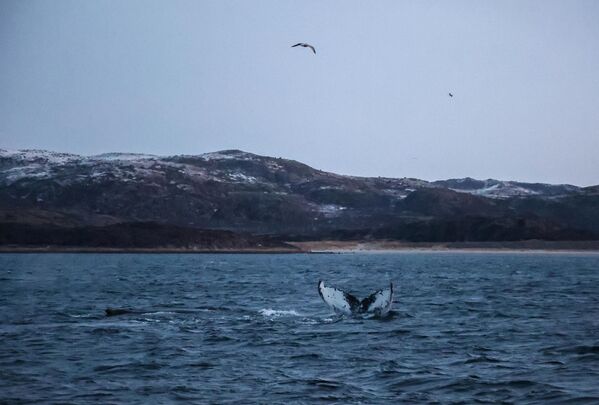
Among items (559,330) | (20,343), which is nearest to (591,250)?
(559,330)

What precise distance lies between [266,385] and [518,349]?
10.2m

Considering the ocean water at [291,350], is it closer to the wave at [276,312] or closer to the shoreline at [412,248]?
the wave at [276,312]

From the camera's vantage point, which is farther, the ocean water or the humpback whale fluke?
the humpback whale fluke

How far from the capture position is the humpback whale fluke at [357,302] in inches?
1587

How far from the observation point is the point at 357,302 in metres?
41.0

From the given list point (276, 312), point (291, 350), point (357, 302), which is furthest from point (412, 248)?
point (291, 350)

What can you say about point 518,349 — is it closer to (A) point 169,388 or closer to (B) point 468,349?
A: (B) point 468,349

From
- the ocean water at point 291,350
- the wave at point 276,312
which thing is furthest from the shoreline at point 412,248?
the wave at point 276,312

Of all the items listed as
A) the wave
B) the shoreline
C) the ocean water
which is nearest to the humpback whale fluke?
the ocean water

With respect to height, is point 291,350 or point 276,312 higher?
point 276,312

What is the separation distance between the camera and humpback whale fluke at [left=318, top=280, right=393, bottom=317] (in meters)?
40.3

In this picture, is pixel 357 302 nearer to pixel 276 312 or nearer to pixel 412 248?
pixel 276 312

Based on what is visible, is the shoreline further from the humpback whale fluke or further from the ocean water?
the humpback whale fluke

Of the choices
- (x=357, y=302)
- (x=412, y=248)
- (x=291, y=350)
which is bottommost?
(x=291, y=350)
